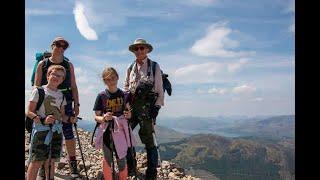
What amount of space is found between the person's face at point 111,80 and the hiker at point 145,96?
650 millimetres

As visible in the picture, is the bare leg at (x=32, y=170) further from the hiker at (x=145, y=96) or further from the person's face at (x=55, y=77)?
the hiker at (x=145, y=96)

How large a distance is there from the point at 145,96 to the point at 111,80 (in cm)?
94

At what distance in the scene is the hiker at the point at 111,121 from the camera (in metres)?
8.27

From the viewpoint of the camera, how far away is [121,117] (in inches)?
333

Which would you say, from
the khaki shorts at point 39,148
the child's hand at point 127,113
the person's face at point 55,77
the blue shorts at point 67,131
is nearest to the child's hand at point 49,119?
the khaki shorts at point 39,148

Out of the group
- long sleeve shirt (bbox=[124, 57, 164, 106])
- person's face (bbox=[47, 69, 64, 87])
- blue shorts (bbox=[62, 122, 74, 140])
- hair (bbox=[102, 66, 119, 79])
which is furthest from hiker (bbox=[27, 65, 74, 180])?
long sleeve shirt (bbox=[124, 57, 164, 106])

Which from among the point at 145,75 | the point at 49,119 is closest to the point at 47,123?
the point at 49,119

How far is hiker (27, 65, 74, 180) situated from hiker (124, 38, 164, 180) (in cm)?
158

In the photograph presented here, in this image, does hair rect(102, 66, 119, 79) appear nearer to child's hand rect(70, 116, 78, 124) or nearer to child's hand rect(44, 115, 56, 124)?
child's hand rect(70, 116, 78, 124)

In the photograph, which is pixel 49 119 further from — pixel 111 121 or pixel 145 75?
pixel 145 75

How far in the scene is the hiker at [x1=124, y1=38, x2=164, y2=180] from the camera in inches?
353
